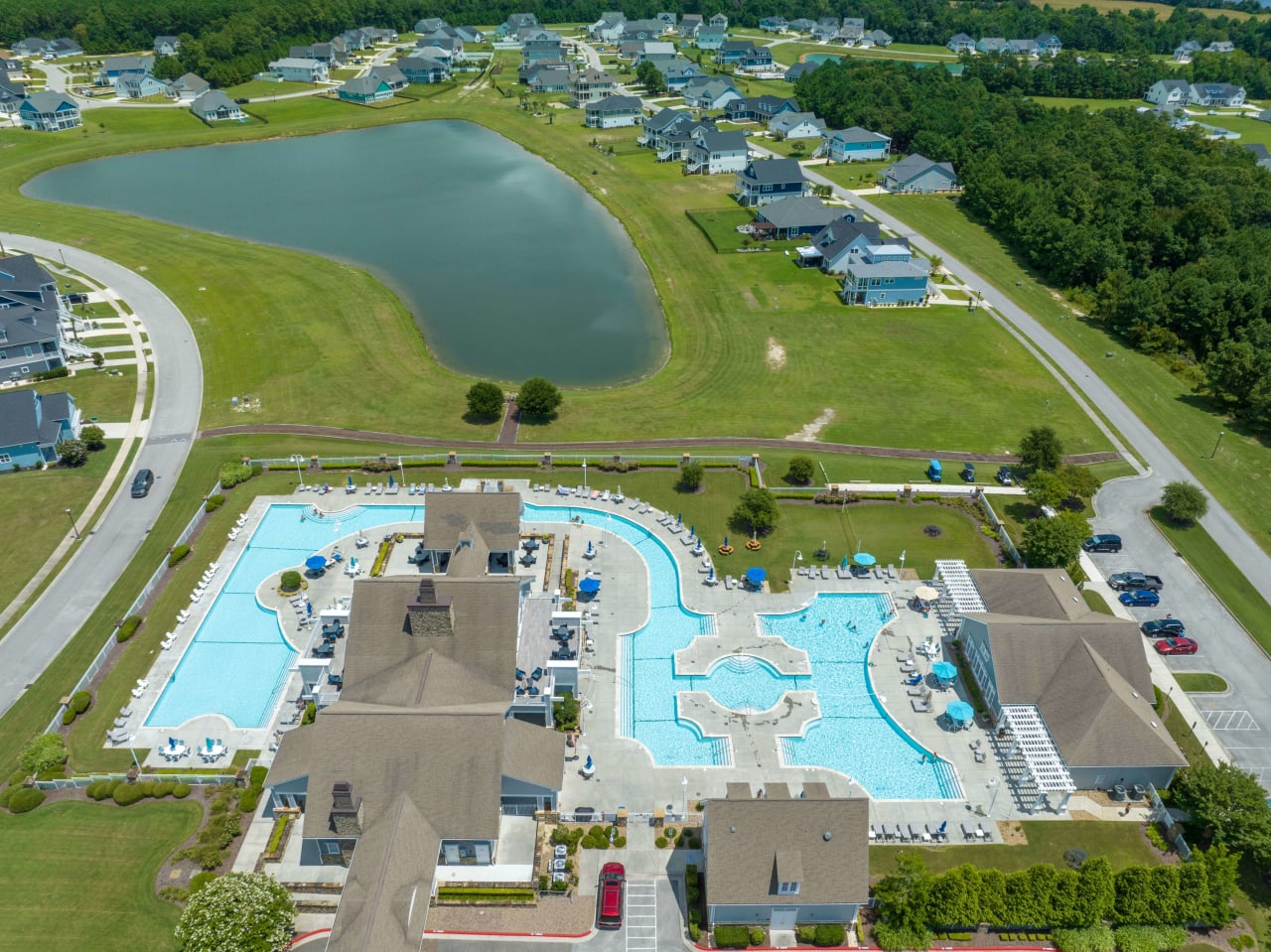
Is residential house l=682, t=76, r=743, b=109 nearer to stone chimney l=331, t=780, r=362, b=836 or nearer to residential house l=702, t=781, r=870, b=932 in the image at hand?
residential house l=702, t=781, r=870, b=932

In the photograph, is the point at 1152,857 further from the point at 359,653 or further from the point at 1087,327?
the point at 1087,327

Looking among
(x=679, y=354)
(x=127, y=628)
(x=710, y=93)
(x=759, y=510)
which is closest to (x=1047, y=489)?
(x=759, y=510)

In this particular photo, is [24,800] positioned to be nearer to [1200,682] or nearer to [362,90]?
[1200,682]

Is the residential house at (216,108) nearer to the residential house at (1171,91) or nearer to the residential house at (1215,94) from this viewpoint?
the residential house at (1171,91)

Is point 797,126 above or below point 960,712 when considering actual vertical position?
above

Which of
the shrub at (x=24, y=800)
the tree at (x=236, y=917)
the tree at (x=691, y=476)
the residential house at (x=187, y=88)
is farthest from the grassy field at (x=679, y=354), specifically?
the residential house at (x=187, y=88)

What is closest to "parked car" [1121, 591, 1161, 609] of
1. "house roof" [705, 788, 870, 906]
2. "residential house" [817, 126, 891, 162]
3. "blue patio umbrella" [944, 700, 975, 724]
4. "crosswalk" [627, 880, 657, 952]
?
"blue patio umbrella" [944, 700, 975, 724]
